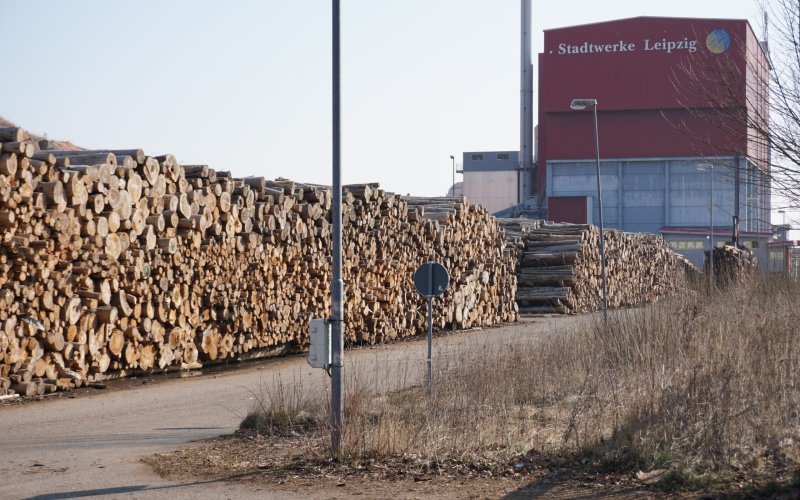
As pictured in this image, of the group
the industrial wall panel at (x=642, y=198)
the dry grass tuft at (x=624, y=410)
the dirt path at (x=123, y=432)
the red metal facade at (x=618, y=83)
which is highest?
the red metal facade at (x=618, y=83)

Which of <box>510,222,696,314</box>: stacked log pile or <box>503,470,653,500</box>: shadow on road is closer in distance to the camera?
<box>503,470,653,500</box>: shadow on road

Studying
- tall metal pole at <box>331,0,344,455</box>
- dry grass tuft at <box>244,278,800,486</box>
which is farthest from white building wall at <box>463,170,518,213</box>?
tall metal pole at <box>331,0,344,455</box>

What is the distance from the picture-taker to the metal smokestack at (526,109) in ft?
254

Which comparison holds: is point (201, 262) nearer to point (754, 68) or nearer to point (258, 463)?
point (258, 463)

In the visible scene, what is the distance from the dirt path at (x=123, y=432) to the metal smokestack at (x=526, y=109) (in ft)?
211

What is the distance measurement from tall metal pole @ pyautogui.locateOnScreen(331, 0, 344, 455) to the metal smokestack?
68765 millimetres

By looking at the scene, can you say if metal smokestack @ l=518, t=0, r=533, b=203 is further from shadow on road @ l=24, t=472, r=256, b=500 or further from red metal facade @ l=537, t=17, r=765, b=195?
shadow on road @ l=24, t=472, r=256, b=500

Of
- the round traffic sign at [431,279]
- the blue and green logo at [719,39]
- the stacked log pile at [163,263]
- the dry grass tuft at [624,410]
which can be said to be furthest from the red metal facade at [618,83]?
the dry grass tuft at [624,410]

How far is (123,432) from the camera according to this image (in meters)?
10.9

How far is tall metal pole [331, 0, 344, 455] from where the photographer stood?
30.1ft

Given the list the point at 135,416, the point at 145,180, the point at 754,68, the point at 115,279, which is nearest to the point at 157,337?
the point at 115,279

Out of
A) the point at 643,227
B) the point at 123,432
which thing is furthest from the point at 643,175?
the point at 123,432

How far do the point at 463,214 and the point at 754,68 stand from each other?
46.6ft

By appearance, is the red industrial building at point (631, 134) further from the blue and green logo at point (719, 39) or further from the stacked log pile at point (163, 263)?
the stacked log pile at point (163, 263)
